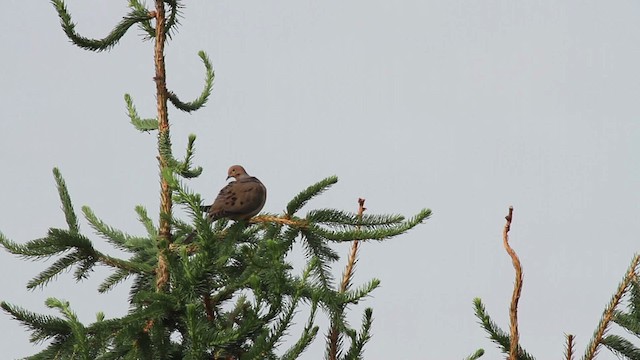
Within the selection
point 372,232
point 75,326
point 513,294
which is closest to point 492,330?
point 513,294

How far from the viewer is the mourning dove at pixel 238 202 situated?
713cm

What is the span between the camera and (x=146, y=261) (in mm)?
7906

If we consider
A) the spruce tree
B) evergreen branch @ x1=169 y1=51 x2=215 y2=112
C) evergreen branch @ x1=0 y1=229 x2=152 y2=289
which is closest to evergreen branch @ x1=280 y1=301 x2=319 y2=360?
the spruce tree

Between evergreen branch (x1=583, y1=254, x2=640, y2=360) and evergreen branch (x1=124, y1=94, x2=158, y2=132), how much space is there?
3.94 metres

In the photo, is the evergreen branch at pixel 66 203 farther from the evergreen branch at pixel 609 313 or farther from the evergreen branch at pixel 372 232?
the evergreen branch at pixel 609 313

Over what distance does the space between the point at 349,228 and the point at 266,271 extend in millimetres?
883

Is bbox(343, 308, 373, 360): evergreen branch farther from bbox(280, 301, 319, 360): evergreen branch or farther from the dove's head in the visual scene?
the dove's head

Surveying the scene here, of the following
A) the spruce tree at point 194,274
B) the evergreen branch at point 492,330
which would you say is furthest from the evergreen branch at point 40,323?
the evergreen branch at point 492,330

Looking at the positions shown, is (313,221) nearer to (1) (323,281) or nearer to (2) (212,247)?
(1) (323,281)

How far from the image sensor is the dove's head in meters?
8.71

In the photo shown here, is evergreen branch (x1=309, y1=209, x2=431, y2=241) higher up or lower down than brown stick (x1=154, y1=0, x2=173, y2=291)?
lower down

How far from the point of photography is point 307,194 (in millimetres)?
6676

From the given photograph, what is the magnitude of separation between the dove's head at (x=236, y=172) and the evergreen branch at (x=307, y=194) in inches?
78.2

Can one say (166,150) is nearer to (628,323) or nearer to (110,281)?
(110,281)
